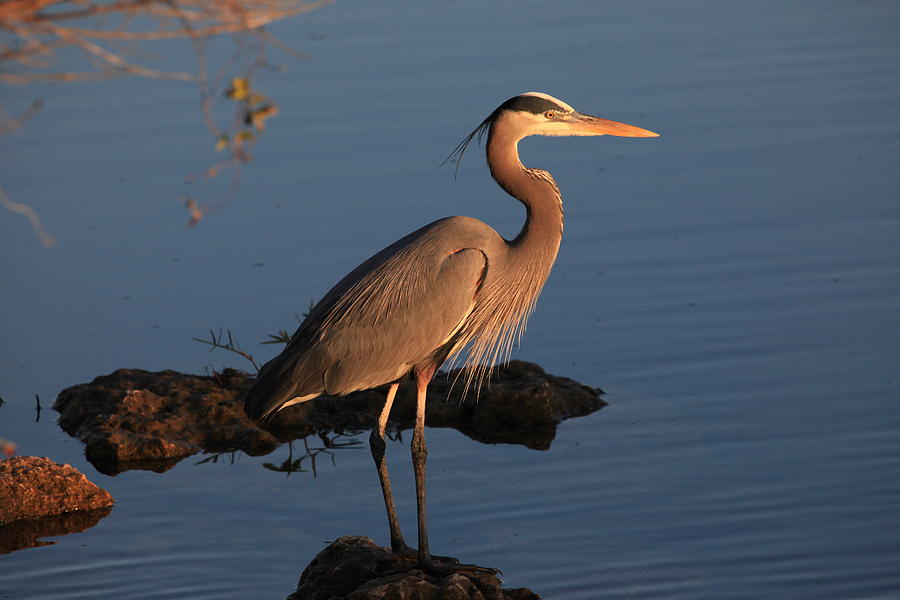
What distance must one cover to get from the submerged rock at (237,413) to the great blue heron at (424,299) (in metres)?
1.39

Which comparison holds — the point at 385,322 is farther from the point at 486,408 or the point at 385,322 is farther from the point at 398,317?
the point at 486,408

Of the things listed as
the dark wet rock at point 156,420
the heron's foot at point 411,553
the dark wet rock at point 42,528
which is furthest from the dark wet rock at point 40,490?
the heron's foot at point 411,553

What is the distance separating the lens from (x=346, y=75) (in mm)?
14312

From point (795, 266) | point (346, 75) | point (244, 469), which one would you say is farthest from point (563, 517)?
A: point (346, 75)

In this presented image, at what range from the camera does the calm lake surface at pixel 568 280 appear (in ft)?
24.1

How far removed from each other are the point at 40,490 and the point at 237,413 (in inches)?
58.9

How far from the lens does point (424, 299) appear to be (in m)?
7.03

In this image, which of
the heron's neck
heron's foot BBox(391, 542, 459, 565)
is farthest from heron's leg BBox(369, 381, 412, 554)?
the heron's neck

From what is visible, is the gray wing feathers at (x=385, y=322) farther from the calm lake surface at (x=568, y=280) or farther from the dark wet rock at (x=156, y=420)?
the dark wet rock at (x=156, y=420)

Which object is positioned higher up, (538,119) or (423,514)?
(538,119)

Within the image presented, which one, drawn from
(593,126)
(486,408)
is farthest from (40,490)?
(593,126)

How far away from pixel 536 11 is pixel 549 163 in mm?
4627

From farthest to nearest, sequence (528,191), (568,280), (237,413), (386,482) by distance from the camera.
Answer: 1. (568,280)
2. (237,413)
3. (528,191)
4. (386,482)

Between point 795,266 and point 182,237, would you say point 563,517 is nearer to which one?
point 795,266
